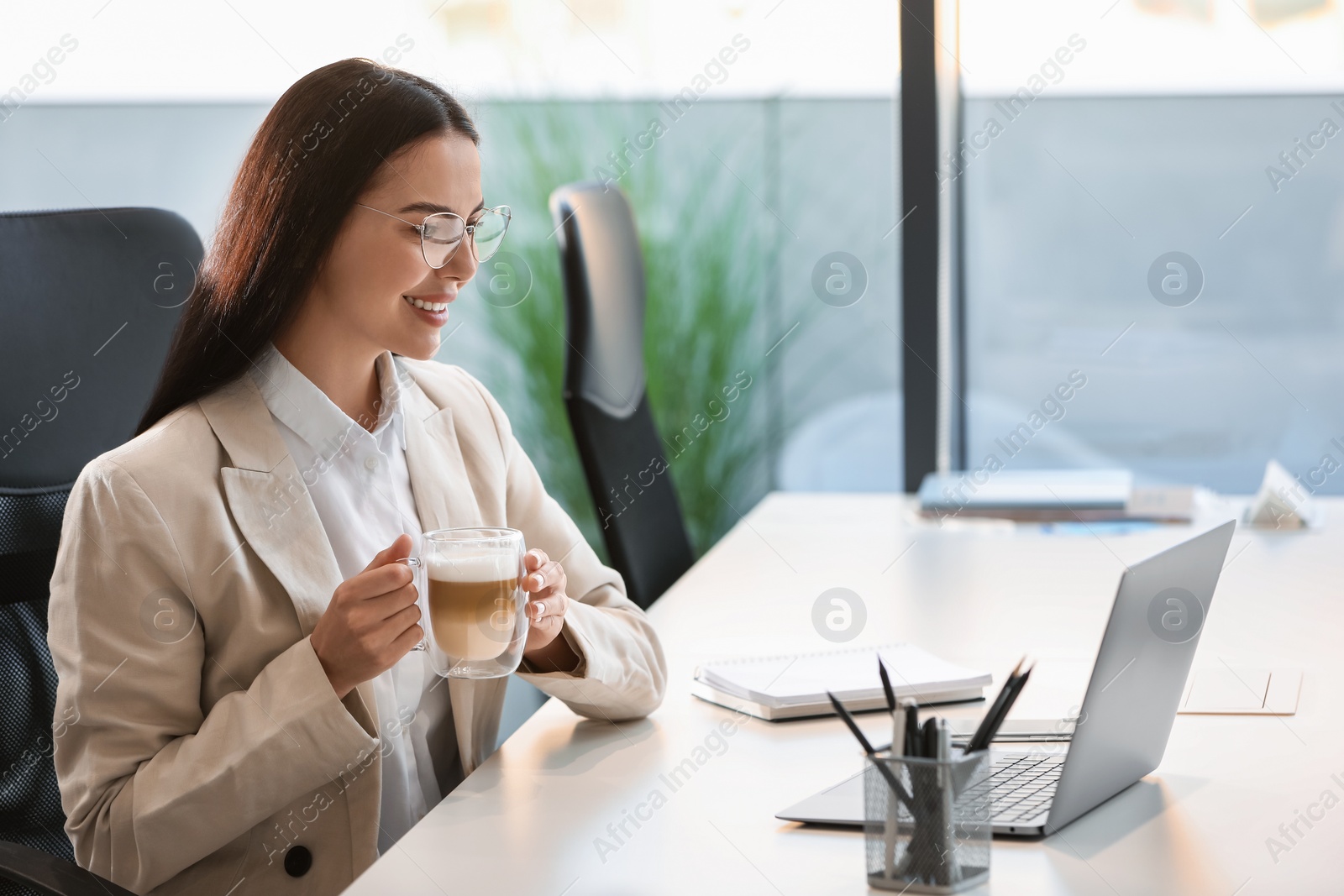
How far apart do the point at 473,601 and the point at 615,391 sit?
921 millimetres

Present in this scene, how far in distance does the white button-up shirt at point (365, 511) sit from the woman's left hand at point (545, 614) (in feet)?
0.46

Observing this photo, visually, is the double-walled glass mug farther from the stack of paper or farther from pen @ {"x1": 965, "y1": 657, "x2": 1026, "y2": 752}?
the stack of paper

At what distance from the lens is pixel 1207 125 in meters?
3.35

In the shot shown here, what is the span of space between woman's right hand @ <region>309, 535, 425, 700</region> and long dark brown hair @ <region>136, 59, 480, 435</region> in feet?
1.08

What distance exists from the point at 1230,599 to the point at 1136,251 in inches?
74.3

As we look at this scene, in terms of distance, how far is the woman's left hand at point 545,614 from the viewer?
1.25 metres

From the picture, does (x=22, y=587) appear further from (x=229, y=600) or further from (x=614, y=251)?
(x=614, y=251)

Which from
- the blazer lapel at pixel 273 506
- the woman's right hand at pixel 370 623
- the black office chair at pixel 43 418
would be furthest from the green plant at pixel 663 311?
the woman's right hand at pixel 370 623

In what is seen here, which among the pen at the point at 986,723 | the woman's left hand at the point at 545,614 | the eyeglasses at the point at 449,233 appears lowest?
the woman's left hand at the point at 545,614

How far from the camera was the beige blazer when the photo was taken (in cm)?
112

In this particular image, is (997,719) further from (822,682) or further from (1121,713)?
(822,682)

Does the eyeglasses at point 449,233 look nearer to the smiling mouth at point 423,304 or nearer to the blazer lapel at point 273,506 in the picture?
the smiling mouth at point 423,304

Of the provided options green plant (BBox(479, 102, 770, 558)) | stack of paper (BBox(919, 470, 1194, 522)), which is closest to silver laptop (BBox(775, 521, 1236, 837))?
stack of paper (BBox(919, 470, 1194, 522))

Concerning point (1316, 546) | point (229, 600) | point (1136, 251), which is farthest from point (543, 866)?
point (1136, 251)
